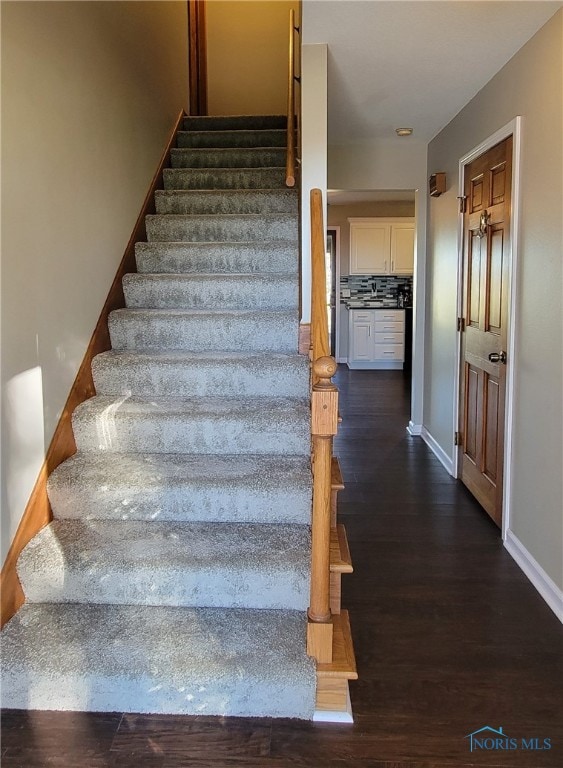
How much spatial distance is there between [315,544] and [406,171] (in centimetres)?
363

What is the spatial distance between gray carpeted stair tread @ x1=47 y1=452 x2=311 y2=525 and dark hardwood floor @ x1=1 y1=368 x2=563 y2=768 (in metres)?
0.56

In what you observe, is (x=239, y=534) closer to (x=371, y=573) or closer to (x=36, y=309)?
(x=371, y=573)

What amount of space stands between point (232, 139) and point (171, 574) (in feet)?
11.4

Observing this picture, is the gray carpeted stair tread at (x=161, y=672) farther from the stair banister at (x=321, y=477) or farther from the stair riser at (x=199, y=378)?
the stair riser at (x=199, y=378)

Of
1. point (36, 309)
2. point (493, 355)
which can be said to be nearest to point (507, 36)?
point (493, 355)

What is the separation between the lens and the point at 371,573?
8.60 ft

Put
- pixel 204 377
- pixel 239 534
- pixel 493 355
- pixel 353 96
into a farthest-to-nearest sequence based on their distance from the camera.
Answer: pixel 353 96 → pixel 493 355 → pixel 204 377 → pixel 239 534

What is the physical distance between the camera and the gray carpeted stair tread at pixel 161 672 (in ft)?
5.69

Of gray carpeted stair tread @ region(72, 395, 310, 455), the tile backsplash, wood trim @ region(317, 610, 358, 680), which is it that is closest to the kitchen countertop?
the tile backsplash

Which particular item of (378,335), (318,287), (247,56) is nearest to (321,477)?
(318,287)

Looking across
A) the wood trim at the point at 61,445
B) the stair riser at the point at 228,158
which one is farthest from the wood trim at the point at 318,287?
the stair riser at the point at 228,158

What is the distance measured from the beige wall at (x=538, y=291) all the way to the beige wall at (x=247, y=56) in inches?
115

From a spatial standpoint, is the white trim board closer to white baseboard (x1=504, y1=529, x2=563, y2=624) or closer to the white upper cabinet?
white baseboard (x1=504, y1=529, x2=563, y2=624)

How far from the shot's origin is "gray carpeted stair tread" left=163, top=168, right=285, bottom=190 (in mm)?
3920
